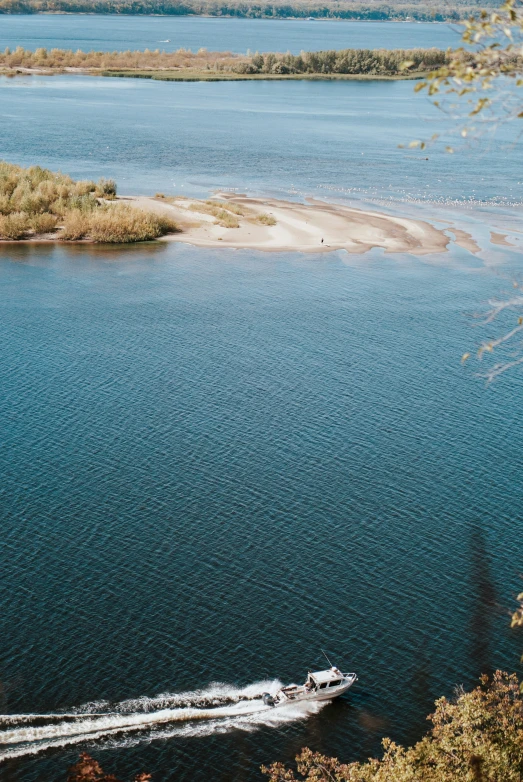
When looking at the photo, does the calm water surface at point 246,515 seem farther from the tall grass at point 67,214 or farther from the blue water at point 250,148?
the blue water at point 250,148

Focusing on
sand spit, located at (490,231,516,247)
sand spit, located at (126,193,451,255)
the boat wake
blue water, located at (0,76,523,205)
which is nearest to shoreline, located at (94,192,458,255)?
sand spit, located at (126,193,451,255)

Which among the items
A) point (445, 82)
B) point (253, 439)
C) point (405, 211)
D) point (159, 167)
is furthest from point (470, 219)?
point (445, 82)

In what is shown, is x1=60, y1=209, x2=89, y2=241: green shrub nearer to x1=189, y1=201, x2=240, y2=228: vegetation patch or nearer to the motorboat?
x1=189, y1=201, x2=240, y2=228: vegetation patch

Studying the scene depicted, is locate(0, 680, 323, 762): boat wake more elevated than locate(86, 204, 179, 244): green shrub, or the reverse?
locate(86, 204, 179, 244): green shrub

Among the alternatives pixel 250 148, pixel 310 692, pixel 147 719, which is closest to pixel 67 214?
pixel 250 148

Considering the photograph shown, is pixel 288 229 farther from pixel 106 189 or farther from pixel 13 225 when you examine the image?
pixel 13 225

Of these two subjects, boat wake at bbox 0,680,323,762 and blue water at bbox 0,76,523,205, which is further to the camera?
blue water at bbox 0,76,523,205

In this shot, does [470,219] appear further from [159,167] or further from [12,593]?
[12,593]
